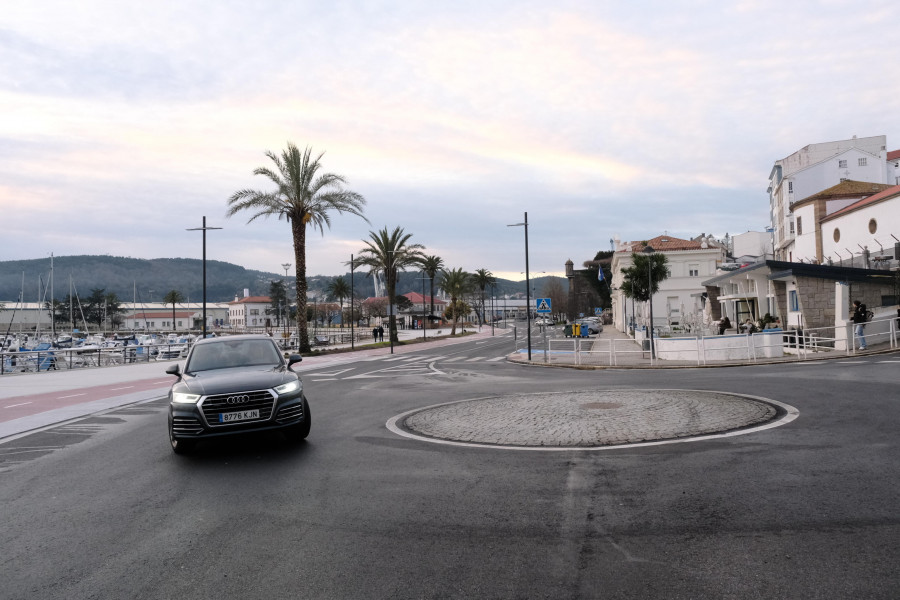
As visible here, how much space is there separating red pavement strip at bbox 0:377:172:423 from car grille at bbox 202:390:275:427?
25.4 ft

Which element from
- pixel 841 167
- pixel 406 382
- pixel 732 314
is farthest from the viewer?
pixel 841 167

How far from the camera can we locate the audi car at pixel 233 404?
8.13 m

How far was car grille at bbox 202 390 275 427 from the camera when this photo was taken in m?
8.12

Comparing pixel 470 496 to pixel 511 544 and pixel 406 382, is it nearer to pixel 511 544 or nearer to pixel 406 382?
pixel 511 544

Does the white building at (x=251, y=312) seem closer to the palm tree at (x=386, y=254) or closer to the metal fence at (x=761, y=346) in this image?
A: the palm tree at (x=386, y=254)

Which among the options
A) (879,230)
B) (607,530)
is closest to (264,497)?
(607,530)

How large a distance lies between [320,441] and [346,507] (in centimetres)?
368

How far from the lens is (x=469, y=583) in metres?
4.06

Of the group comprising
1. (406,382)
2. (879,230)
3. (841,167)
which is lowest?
(406,382)

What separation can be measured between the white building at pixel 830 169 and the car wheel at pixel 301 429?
6425cm

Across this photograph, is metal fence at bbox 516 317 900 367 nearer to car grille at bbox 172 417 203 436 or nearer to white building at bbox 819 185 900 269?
white building at bbox 819 185 900 269

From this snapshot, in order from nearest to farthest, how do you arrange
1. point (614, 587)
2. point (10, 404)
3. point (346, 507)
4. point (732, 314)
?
point (614, 587) < point (346, 507) < point (10, 404) < point (732, 314)

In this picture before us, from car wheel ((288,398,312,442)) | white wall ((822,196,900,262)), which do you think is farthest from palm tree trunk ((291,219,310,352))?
white wall ((822,196,900,262))

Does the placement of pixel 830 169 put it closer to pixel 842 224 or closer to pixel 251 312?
pixel 842 224
